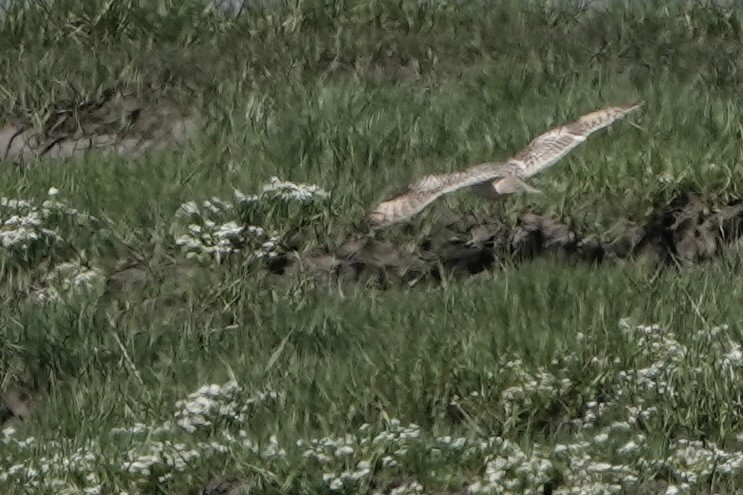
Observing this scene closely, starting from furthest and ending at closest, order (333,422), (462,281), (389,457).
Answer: (462,281) < (333,422) < (389,457)

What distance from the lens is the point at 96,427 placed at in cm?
651

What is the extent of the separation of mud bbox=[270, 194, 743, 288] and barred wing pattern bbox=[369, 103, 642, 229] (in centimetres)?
13

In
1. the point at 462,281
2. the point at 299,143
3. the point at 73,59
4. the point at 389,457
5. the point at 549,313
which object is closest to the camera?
the point at 389,457

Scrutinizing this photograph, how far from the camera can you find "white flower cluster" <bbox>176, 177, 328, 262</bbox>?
784cm

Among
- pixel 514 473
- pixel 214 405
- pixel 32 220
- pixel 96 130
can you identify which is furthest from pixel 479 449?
pixel 96 130

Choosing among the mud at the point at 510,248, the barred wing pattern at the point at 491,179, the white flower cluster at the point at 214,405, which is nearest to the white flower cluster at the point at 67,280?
the mud at the point at 510,248

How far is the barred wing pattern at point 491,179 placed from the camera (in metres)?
7.81

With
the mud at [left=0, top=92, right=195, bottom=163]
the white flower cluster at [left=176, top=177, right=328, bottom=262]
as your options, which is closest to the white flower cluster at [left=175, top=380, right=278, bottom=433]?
the white flower cluster at [left=176, top=177, right=328, bottom=262]

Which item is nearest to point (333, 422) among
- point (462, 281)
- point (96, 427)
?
point (96, 427)

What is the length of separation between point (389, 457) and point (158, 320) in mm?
1554

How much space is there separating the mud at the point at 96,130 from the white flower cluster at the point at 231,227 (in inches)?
55.2

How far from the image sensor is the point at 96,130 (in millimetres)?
9641

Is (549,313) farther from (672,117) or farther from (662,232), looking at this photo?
(672,117)

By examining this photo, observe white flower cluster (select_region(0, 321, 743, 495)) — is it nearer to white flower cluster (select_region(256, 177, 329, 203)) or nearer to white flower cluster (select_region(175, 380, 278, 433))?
white flower cluster (select_region(175, 380, 278, 433))
